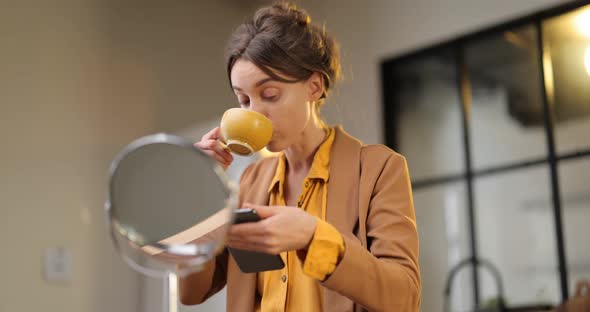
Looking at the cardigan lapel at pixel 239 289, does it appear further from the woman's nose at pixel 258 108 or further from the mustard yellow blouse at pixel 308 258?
the woman's nose at pixel 258 108

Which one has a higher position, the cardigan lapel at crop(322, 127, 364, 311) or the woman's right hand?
the woman's right hand

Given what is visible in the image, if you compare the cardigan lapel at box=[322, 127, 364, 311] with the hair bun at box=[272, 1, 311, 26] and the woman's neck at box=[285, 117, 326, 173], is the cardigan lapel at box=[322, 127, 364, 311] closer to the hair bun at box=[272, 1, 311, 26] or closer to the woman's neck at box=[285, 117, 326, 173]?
the woman's neck at box=[285, 117, 326, 173]

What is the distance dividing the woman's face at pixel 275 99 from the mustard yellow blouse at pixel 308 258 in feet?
0.26

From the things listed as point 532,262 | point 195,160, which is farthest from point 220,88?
point 195,160

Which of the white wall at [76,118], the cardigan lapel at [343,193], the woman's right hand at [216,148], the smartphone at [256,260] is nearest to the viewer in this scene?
the smartphone at [256,260]

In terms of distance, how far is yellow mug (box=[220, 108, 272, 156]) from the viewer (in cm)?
111

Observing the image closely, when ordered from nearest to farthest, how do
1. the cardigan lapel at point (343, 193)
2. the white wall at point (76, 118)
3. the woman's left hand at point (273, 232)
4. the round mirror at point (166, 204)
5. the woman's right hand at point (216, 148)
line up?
the round mirror at point (166, 204) → the woman's left hand at point (273, 232) → the cardigan lapel at point (343, 193) → the woman's right hand at point (216, 148) → the white wall at point (76, 118)

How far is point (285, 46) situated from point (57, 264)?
1.73 m

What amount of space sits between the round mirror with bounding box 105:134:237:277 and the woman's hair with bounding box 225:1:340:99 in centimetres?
52

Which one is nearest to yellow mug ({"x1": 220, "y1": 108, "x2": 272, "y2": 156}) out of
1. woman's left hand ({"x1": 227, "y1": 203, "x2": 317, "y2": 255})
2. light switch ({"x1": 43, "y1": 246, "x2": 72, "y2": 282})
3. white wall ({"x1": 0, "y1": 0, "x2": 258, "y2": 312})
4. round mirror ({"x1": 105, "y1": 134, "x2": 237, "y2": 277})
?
woman's left hand ({"x1": 227, "y1": 203, "x2": 317, "y2": 255})

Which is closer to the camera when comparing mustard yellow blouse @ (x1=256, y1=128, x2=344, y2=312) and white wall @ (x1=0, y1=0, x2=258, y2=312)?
mustard yellow blouse @ (x1=256, y1=128, x2=344, y2=312)

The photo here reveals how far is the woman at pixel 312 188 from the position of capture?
100 centimetres

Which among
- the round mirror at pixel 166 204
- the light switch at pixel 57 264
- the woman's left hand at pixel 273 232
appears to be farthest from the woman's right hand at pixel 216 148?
the light switch at pixel 57 264

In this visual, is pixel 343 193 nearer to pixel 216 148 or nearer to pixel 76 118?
pixel 216 148
